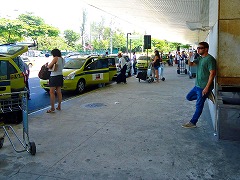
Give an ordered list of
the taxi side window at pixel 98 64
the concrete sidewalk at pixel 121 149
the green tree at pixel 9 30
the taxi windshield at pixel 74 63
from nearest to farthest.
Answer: the concrete sidewalk at pixel 121 149 → the taxi windshield at pixel 74 63 → the taxi side window at pixel 98 64 → the green tree at pixel 9 30

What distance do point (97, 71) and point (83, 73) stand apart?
0.92 m

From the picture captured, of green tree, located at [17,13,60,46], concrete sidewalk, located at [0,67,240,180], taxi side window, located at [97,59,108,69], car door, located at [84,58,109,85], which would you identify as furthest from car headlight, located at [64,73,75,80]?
green tree, located at [17,13,60,46]

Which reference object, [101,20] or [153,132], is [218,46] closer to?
[153,132]

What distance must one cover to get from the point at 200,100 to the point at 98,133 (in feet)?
7.11

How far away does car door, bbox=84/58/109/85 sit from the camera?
11219mm

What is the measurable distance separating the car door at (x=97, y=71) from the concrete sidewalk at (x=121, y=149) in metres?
4.39

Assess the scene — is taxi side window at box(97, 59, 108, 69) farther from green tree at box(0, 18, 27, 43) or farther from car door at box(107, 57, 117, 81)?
green tree at box(0, 18, 27, 43)

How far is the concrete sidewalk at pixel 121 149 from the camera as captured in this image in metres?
3.48

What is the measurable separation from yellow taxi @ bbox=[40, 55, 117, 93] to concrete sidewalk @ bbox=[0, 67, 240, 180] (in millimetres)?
3298

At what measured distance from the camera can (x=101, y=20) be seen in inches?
3681

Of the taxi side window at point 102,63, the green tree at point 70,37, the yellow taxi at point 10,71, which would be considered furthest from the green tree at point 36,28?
the yellow taxi at point 10,71

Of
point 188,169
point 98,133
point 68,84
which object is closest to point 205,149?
point 188,169

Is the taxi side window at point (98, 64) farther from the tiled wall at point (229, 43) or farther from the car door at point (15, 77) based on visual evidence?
the tiled wall at point (229, 43)

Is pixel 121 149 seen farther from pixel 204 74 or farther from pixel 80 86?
pixel 80 86
